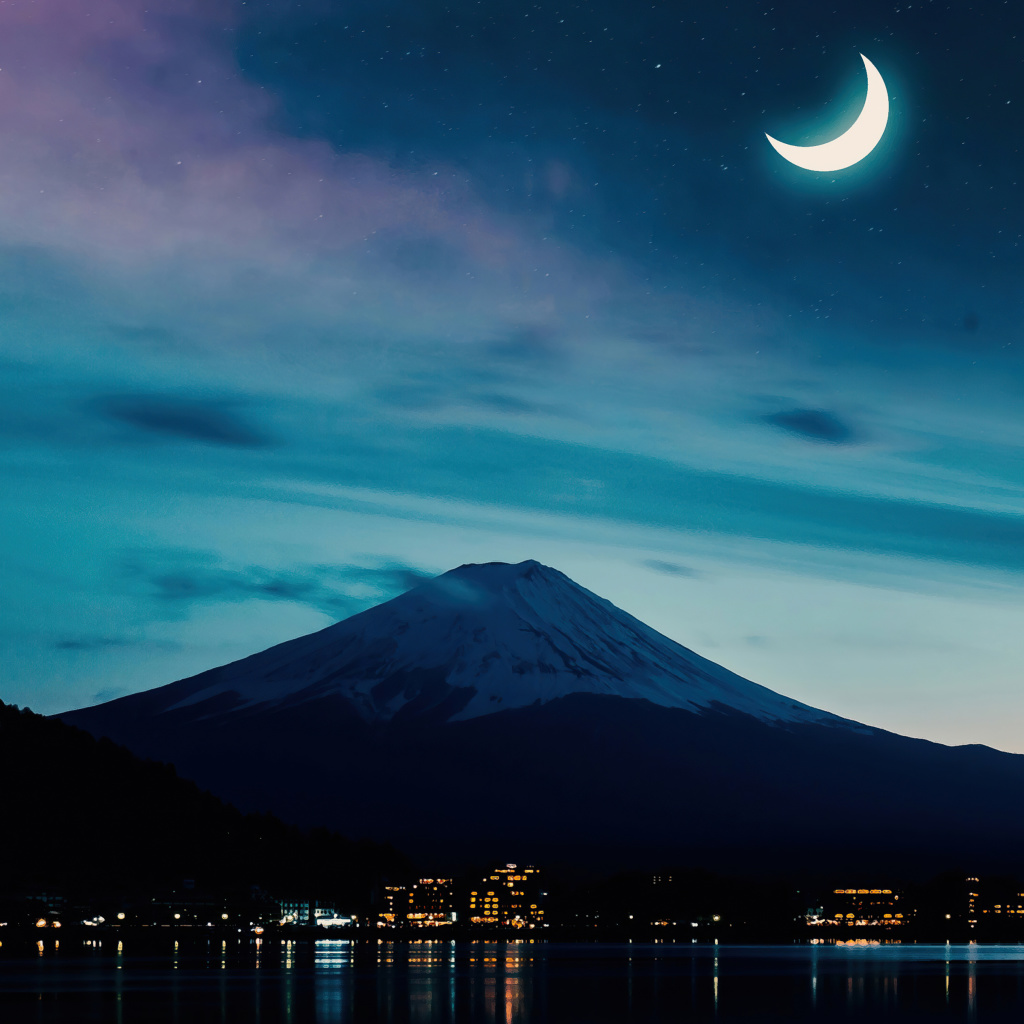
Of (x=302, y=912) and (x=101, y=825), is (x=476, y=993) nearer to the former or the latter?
(x=101, y=825)

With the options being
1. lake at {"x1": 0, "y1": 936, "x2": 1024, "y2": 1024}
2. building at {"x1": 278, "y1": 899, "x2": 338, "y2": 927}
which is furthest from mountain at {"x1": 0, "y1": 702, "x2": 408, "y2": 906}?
lake at {"x1": 0, "y1": 936, "x2": 1024, "y2": 1024}

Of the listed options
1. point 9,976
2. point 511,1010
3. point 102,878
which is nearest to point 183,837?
point 102,878

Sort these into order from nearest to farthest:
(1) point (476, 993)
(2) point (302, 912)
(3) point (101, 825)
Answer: (1) point (476, 993) < (3) point (101, 825) < (2) point (302, 912)

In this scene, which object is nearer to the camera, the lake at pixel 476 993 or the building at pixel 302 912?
the lake at pixel 476 993

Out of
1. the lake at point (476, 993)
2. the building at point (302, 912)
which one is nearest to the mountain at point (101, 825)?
the building at point (302, 912)

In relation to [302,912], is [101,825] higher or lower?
higher

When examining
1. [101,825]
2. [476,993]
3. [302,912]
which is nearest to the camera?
[476,993]

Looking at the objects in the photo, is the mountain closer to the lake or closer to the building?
the building

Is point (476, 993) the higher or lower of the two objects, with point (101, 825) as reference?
higher

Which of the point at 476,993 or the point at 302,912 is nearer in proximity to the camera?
the point at 476,993

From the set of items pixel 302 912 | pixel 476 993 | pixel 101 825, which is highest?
pixel 476 993

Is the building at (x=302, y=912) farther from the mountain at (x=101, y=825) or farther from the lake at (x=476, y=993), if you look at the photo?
the lake at (x=476, y=993)

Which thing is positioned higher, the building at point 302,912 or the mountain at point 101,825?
the mountain at point 101,825

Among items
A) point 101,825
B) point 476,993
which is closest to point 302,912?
point 101,825
